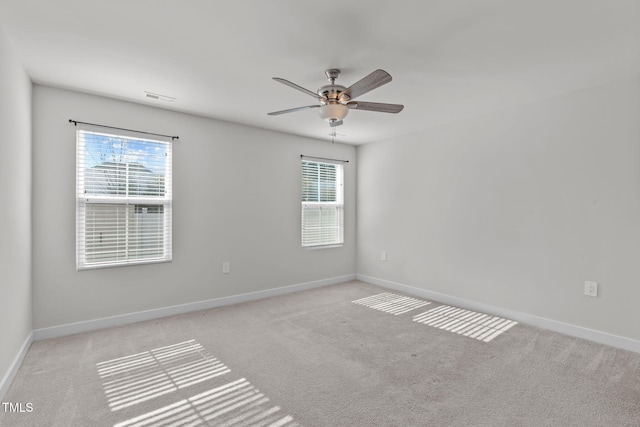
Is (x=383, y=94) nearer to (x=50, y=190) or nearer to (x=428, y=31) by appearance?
(x=428, y=31)

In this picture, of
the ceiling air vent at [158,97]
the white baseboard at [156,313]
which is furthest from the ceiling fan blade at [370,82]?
the white baseboard at [156,313]

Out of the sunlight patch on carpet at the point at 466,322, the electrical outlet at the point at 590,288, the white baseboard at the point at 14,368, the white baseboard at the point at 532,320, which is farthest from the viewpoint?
the sunlight patch on carpet at the point at 466,322

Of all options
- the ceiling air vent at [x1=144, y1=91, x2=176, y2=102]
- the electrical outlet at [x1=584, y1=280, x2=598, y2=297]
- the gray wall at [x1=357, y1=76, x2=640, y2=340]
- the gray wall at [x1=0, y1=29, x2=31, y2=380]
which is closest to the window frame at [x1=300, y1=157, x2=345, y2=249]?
the gray wall at [x1=357, y1=76, x2=640, y2=340]

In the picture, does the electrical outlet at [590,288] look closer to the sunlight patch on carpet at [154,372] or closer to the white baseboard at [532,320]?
the white baseboard at [532,320]

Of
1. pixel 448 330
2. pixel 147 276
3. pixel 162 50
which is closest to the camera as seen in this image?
pixel 162 50

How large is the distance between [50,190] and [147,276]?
3.97ft

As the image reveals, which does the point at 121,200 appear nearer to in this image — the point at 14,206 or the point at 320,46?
the point at 14,206

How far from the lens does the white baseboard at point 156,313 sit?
9.55ft

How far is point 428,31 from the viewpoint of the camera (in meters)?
Result: 1.99

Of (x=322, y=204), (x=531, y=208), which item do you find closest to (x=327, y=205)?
(x=322, y=204)

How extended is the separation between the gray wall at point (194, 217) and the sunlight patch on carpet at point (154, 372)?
984mm

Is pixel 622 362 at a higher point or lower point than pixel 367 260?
lower

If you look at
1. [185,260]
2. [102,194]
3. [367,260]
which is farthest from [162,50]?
[367,260]

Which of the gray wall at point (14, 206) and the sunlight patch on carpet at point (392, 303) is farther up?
the gray wall at point (14, 206)
